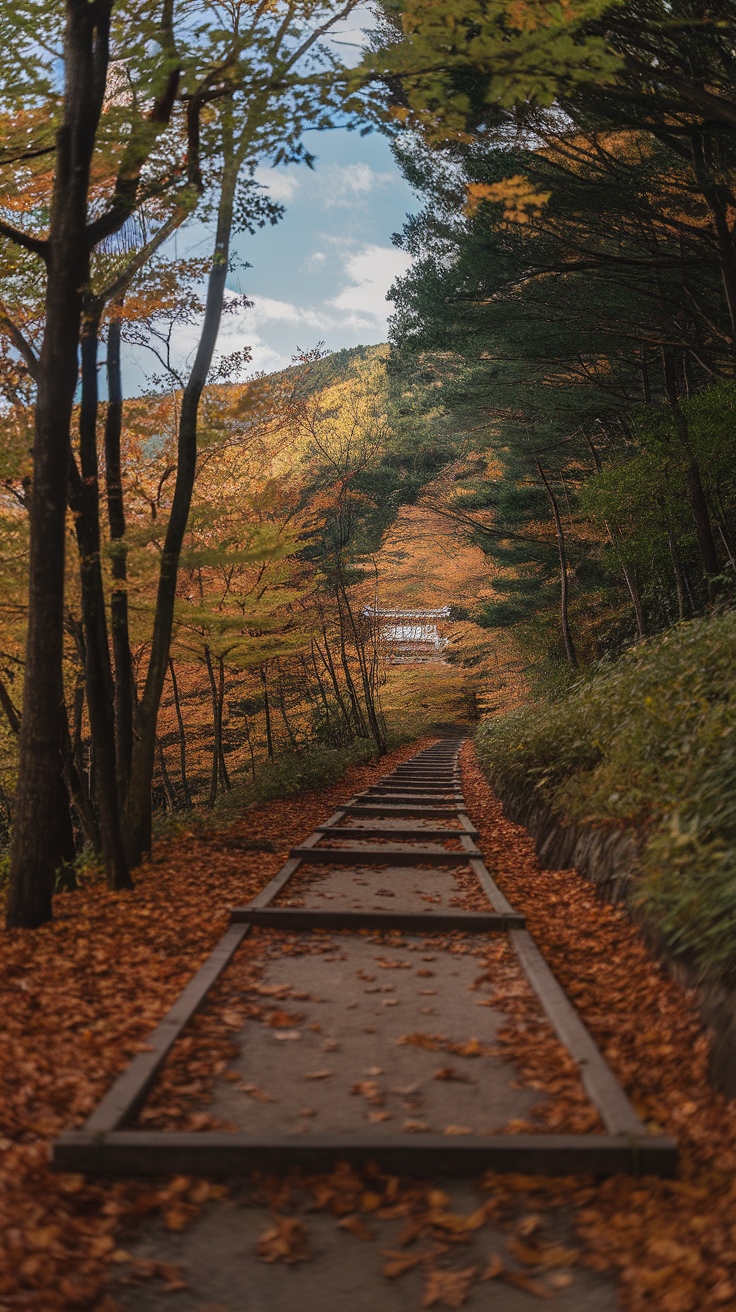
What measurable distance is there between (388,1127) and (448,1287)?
765 millimetres

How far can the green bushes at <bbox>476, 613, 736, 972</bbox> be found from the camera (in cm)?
389

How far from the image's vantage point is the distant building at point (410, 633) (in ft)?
79.4

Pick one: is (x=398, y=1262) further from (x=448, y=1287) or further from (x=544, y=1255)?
(x=544, y=1255)

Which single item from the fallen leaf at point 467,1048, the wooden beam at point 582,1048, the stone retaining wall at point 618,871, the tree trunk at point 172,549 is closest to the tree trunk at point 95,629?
the tree trunk at point 172,549

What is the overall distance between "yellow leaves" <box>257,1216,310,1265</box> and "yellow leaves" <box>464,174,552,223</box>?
→ 8.78 m

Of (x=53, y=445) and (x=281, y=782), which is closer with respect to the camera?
(x=53, y=445)

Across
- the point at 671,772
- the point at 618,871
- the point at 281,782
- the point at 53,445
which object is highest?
the point at 53,445

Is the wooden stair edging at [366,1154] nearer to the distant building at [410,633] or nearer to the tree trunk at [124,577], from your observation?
the tree trunk at [124,577]

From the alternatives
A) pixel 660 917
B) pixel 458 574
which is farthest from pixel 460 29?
pixel 458 574

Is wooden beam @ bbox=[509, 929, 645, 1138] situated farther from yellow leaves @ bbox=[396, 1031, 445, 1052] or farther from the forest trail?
yellow leaves @ bbox=[396, 1031, 445, 1052]

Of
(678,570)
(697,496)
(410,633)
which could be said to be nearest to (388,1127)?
(697,496)

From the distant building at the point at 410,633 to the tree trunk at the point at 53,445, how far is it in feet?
56.2

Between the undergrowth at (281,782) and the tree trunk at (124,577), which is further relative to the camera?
the undergrowth at (281,782)

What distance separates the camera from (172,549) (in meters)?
7.66
